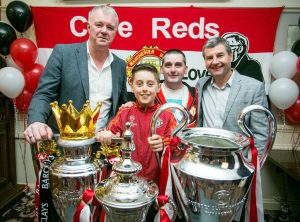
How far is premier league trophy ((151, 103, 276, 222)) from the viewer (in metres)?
0.66

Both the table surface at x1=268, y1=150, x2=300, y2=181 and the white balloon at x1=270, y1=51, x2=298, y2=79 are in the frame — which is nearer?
the table surface at x1=268, y1=150, x2=300, y2=181

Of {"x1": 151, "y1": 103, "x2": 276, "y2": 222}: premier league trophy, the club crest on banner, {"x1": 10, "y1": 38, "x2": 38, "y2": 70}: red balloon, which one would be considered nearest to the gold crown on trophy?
{"x1": 151, "y1": 103, "x2": 276, "y2": 222}: premier league trophy

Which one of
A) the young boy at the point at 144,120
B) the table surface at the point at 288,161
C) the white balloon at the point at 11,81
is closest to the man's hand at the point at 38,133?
the young boy at the point at 144,120

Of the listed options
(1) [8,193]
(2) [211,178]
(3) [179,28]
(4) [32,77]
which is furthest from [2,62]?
(2) [211,178]

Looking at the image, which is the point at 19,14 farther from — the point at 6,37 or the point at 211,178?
the point at 211,178

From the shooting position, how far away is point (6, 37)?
2.33 meters

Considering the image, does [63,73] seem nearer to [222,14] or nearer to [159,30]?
[159,30]

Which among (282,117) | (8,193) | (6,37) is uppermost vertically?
(6,37)

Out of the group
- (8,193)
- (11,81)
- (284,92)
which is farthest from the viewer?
(8,193)

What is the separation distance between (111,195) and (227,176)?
0.29 m

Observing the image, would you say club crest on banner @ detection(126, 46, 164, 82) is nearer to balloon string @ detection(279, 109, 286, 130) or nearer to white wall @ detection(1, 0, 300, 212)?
white wall @ detection(1, 0, 300, 212)

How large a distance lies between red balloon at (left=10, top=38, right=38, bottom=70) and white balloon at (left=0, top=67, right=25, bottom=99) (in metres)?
0.12

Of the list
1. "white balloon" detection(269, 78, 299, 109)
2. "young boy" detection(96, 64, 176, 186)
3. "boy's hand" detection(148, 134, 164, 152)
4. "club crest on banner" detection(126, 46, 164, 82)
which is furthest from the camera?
"club crest on banner" detection(126, 46, 164, 82)

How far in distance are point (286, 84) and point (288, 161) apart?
0.64 meters
